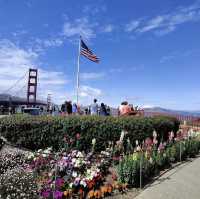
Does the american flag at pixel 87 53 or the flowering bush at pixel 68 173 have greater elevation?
the american flag at pixel 87 53

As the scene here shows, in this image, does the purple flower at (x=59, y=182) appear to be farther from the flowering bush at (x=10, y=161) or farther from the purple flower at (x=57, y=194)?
the flowering bush at (x=10, y=161)

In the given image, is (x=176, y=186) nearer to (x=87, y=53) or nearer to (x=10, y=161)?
(x=10, y=161)

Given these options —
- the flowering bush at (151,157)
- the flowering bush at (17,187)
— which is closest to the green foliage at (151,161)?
the flowering bush at (151,157)

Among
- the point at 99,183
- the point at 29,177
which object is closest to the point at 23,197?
the point at 29,177

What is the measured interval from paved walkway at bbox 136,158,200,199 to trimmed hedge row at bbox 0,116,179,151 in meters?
2.48

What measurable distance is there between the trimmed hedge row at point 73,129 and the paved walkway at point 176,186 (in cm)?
248

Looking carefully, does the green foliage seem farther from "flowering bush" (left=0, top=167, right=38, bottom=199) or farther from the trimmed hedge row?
"flowering bush" (left=0, top=167, right=38, bottom=199)

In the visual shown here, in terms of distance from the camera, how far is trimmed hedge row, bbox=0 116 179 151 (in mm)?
11344

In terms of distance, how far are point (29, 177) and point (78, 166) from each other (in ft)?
4.23

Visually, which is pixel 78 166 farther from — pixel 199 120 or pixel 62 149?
pixel 199 120

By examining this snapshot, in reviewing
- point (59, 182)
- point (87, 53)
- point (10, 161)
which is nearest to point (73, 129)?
point (10, 161)

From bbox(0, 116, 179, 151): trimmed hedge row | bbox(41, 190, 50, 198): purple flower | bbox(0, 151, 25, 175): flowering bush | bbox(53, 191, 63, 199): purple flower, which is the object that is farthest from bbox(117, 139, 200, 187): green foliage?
bbox(0, 151, 25, 175): flowering bush

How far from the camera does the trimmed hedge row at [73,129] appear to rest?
11344 millimetres

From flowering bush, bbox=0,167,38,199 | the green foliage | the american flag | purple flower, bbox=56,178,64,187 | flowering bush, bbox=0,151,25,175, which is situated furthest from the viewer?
the american flag
